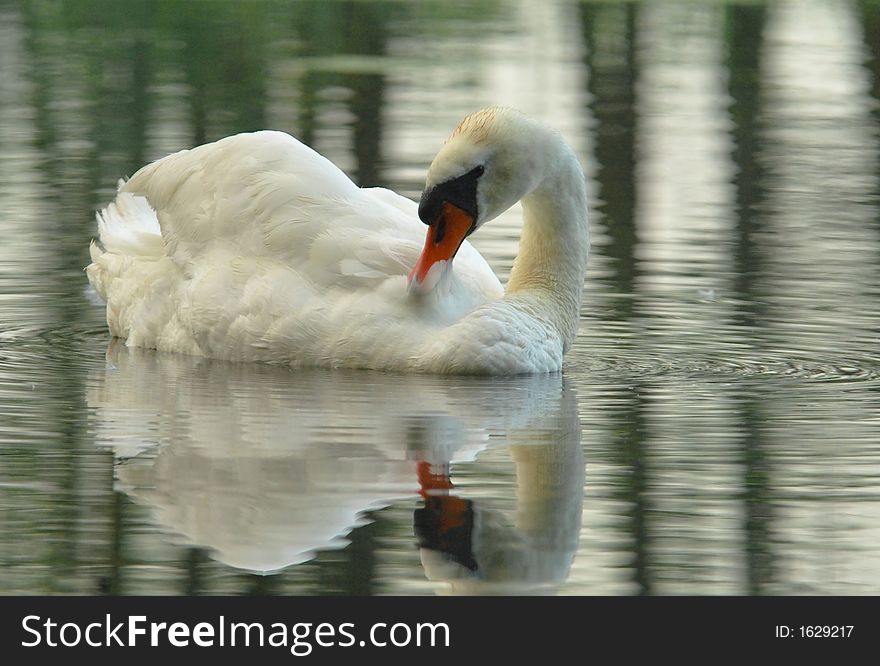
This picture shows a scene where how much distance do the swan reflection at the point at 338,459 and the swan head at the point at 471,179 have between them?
21.7 inches

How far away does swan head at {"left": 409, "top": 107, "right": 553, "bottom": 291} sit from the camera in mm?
8914

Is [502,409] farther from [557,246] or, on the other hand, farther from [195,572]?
[195,572]

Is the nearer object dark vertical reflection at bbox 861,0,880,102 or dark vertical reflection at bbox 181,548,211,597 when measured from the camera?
dark vertical reflection at bbox 181,548,211,597

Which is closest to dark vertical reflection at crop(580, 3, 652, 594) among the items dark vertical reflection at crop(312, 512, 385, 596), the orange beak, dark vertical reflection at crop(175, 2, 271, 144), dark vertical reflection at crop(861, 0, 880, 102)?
dark vertical reflection at crop(312, 512, 385, 596)

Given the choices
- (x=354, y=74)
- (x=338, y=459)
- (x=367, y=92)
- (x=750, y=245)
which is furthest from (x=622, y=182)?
(x=338, y=459)

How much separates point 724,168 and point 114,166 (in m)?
4.60

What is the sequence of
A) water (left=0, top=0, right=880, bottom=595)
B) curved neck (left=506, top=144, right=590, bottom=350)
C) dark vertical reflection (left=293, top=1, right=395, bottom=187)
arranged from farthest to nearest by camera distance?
1. dark vertical reflection (left=293, top=1, right=395, bottom=187)
2. curved neck (left=506, top=144, right=590, bottom=350)
3. water (left=0, top=0, right=880, bottom=595)

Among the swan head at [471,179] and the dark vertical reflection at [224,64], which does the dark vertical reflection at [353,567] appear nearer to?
the swan head at [471,179]

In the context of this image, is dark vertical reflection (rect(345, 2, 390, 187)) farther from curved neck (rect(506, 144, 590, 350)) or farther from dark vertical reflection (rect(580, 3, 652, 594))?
curved neck (rect(506, 144, 590, 350))

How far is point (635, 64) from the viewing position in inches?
949

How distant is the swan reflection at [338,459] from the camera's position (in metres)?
6.03

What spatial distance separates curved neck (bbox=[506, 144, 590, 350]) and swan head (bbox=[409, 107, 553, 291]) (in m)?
0.23

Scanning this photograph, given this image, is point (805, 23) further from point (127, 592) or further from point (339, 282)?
point (127, 592)

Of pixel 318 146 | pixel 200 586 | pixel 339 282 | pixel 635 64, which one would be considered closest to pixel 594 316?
pixel 339 282
